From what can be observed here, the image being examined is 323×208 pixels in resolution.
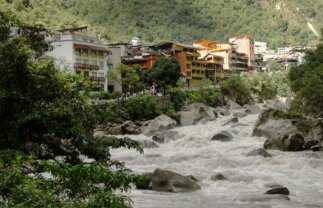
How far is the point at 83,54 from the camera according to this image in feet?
172

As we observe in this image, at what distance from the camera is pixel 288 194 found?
16438 millimetres

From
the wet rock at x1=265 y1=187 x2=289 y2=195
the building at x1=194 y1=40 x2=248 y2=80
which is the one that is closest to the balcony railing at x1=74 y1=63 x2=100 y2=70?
the wet rock at x1=265 y1=187 x2=289 y2=195

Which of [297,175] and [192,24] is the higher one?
[192,24]

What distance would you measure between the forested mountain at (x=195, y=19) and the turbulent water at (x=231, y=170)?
286 feet

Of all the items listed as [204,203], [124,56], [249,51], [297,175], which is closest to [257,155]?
[297,175]

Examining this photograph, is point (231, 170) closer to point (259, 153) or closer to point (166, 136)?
point (259, 153)

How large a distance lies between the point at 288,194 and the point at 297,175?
4.26 m

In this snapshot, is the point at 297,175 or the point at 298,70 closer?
the point at 297,175

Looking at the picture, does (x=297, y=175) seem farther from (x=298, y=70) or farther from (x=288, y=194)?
(x=298, y=70)

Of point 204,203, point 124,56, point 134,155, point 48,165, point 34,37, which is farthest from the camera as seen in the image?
point 124,56

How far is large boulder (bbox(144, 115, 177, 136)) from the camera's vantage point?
122 feet

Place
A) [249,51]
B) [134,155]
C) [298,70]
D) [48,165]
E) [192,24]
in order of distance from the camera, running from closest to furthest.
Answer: [48,165]
[134,155]
[298,70]
[249,51]
[192,24]

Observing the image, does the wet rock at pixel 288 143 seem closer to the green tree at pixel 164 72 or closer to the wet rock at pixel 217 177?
the wet rock at pixel 217 177

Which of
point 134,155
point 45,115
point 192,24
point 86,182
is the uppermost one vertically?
point 192,24
